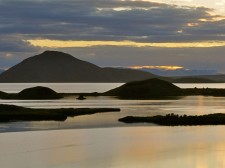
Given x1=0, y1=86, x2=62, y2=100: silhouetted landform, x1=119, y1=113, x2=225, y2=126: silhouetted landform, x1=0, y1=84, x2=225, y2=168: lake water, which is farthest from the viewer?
x1=0, y1=86, x2=62, y2=100: silhouetted landform

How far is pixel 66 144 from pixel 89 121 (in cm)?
2640

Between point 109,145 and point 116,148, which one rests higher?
point 109,145

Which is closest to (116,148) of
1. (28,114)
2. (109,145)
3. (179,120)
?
(109,145)

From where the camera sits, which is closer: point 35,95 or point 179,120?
point 179,120

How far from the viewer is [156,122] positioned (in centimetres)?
8312

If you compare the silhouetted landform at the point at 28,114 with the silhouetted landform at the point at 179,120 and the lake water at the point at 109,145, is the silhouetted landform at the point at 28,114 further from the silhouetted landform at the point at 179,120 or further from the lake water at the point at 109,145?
the silhouetted landform at the point at 179,120

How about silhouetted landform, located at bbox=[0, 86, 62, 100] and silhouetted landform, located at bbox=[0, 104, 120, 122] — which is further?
silhouetted landform, located at bbox=[0, 86, 62, 100]

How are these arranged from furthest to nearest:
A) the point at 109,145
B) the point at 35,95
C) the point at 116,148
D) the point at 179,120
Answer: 1. the point at 35,95
2. the point at 179,120
3. the point at 109,145
4. the point at 116,148

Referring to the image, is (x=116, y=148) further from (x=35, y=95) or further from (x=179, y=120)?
(x=35, y=95)

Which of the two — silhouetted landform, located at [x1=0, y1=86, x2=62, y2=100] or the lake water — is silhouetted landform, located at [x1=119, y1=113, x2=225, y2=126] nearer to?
the lake water

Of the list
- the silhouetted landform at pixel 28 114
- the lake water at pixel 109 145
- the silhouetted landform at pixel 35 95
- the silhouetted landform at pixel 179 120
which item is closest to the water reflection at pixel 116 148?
the lake water at pixel 109 145

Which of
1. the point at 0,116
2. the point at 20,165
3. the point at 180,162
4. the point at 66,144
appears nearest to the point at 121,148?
the point at 66,144

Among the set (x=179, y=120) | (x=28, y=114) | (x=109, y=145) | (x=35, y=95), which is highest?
(x=35, y=95)

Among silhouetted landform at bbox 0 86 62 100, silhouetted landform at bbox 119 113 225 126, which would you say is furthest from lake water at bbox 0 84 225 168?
silhouetted landform at bbox 0 86 62 100
